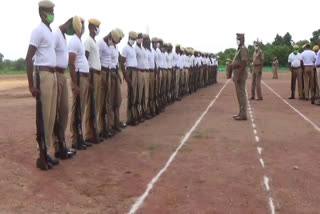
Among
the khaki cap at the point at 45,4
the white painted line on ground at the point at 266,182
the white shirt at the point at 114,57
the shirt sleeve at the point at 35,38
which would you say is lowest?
the white painted line on ground at the point at 266,182

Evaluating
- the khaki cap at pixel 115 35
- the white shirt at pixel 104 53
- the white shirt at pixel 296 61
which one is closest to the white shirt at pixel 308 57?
the white shirt at pixel 296 61

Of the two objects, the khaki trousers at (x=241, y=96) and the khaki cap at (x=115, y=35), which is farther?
the khaki trousers at (x=241, y=96)

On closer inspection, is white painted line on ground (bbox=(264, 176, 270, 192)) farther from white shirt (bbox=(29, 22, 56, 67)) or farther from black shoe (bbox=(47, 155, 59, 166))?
white shirt (bbox=(29, 22, 56, 67))

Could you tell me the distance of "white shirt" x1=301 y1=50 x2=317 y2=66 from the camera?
16.8 m

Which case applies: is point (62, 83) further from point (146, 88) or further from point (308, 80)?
point (308, 80)

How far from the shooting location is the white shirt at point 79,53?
7.62 m

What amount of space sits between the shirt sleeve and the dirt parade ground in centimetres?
170

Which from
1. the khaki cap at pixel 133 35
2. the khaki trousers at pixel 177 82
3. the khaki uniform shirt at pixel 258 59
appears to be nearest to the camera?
the khaki cap at pixel 133 35

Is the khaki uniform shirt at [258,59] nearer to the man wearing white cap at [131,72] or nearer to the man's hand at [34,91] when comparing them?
the man wearing white cap at [131,72]

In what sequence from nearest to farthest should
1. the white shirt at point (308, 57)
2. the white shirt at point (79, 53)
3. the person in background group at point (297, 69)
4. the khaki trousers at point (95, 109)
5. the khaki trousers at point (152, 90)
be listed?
the white shirt at point (79, 53), the khaki trousers at point (95, 109), the khaki trousers at point (152, 90), the white shirt at point (308, 57), the person in background group at point (297, 69)

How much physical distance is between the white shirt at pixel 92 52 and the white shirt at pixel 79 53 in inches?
17.3

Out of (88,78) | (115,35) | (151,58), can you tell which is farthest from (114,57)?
(151,58)

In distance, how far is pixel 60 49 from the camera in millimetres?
6906

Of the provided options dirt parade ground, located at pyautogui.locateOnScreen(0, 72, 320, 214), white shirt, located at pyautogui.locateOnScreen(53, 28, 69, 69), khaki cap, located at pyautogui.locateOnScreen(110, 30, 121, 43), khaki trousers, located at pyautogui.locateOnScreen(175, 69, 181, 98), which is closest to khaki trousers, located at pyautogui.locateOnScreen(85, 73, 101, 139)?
dirt parade ground, located at pyautogui.locateOnScreen(0, 72, 320, 214)
